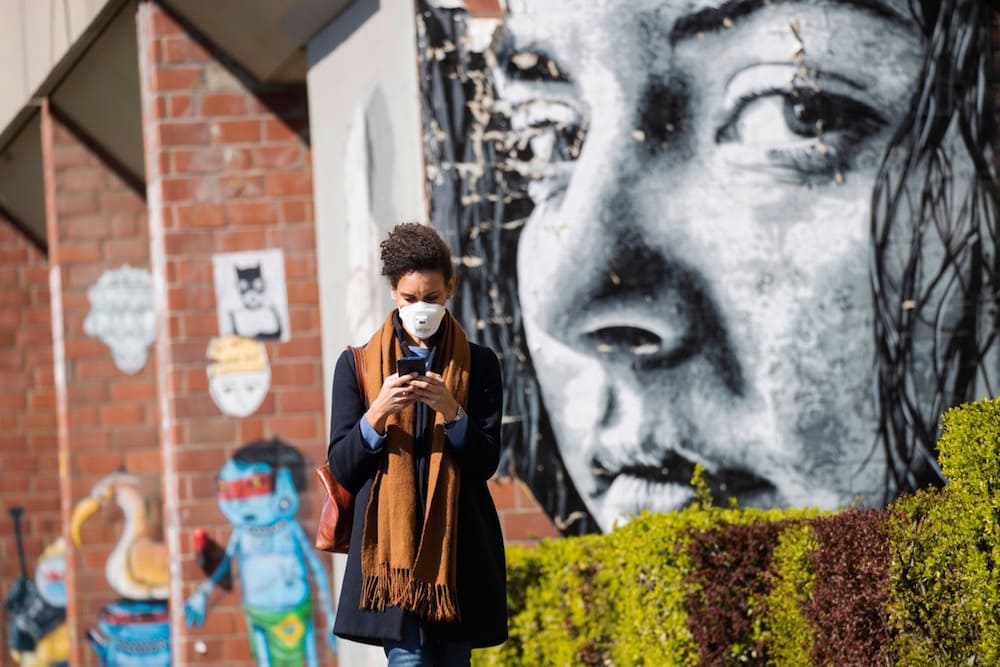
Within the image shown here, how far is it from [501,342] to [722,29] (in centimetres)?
173

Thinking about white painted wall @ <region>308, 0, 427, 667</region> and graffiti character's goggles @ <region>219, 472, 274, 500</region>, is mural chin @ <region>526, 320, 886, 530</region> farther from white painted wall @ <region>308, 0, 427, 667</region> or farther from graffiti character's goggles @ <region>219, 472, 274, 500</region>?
graffiti character's goggles @ <region>219, 472, 274, 500</region>

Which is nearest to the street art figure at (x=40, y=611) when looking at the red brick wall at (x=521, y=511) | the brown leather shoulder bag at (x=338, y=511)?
the red brick wall at (x=521, y=511)

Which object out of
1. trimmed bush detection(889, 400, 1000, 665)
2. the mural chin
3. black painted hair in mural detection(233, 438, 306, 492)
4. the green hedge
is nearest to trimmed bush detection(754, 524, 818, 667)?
the green hedge

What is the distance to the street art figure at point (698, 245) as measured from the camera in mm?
8320

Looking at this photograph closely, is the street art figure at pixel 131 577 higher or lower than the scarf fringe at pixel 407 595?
lower

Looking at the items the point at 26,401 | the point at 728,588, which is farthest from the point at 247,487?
the point at 26,401

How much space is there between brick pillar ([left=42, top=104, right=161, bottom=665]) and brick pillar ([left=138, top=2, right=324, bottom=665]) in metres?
2.24

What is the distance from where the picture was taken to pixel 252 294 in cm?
1059

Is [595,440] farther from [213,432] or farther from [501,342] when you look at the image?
[213,432]

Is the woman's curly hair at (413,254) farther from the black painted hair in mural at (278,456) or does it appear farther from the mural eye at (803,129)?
the black painted hair in mural at (278,456)

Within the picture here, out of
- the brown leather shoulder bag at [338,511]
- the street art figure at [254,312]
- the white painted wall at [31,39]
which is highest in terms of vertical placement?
the white painted wall at [31,39]

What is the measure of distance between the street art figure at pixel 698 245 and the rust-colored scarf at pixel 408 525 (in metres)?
3.29

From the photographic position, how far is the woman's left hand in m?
4.88

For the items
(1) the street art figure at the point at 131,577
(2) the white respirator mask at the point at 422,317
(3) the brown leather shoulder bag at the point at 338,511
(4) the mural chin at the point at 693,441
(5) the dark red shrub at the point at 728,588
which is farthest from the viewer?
(1) the street art figure at the point at 131,577
